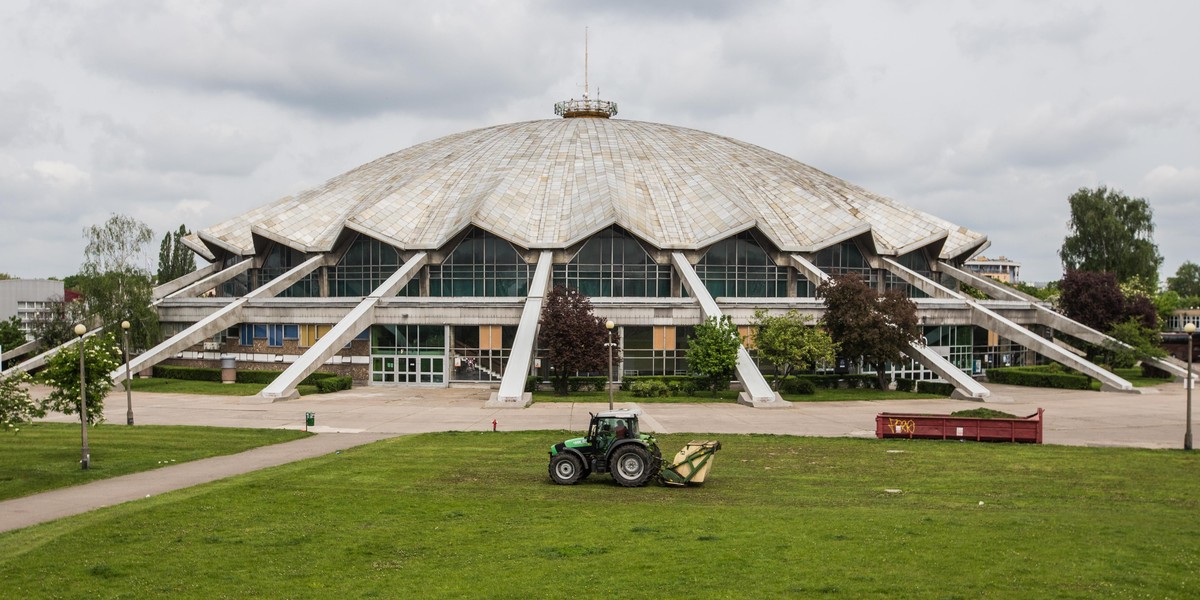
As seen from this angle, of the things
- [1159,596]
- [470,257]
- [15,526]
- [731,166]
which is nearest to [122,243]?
[470,257]

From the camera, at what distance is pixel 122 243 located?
6544 centimetres

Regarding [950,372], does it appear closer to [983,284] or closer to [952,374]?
[952,374]

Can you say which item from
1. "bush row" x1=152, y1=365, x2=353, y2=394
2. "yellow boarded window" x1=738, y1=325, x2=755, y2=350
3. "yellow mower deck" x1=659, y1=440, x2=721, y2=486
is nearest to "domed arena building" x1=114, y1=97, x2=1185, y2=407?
"yellow boarded window" x1=738, y1=325, x2=755, y2=350

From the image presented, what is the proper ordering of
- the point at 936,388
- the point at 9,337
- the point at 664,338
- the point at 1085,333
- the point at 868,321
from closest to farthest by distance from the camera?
the point at 868,321 < the point at 936,388 < the point at 664,338 < the point at 1085,333 < the point at 9,337

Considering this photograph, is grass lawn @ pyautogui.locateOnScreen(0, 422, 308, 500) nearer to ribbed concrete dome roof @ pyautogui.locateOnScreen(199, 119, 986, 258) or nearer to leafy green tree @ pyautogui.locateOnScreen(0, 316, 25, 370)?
ribbed concrete dome roof @ pyautogui.locateOnScreen(199, 119, 986, 258)

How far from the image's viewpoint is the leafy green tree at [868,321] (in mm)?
54031

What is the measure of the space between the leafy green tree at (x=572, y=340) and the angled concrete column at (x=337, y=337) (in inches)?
448

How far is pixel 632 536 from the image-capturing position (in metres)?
18.2

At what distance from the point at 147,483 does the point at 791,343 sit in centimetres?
3649

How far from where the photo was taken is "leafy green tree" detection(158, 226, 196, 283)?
97.1 metres

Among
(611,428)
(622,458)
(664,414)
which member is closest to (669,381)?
(664,414)

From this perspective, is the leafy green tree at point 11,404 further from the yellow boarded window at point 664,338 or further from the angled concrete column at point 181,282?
the angled concrete column at point 181,282

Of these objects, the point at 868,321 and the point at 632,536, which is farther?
the point at 868,321

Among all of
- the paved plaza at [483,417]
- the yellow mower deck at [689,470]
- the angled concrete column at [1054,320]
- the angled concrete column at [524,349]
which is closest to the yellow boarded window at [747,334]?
the paved plaza at [483,417]
